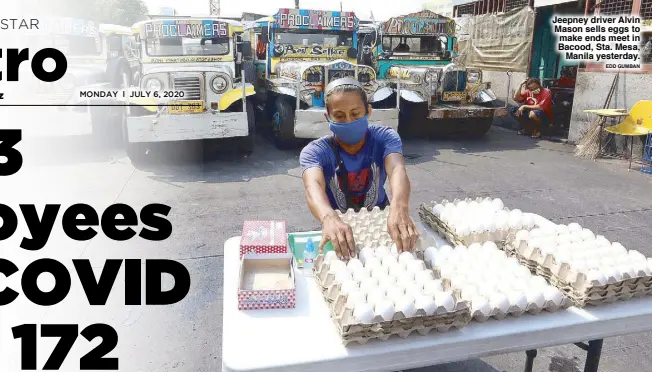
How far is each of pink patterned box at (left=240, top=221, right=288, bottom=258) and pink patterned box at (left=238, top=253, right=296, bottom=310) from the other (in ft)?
0.24

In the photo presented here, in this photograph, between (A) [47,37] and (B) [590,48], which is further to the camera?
(A) [47,37]

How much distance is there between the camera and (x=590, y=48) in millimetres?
9586

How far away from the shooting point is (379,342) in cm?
166

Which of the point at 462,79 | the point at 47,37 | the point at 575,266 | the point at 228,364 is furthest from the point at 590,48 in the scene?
the point at 47,37

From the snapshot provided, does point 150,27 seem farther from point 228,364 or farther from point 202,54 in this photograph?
point 228,364

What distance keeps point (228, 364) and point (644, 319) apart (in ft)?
5.15

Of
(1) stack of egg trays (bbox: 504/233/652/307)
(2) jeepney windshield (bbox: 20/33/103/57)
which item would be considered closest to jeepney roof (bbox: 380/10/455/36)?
(2) jeepney windshield (bbox: 20/33/103/57)

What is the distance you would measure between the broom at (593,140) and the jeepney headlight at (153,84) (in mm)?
7431

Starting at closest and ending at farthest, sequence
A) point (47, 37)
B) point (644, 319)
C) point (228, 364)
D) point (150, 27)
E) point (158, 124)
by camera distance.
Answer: point (228, 364)
point (644, 319)
point (158, 124)
point (150, 27)
point (47, 37)

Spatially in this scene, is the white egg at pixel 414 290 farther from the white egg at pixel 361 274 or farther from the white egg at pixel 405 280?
the white egg at pixel 361 274

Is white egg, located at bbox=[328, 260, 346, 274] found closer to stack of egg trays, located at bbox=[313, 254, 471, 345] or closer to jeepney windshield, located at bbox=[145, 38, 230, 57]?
stack of egg trays, located at bbox=[313, 254, 471, 345]

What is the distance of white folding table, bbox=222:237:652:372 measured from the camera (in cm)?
158

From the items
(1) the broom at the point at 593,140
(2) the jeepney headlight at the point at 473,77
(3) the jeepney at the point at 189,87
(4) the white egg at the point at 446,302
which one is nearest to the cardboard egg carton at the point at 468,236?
(4) the white egg at the point at 446,302

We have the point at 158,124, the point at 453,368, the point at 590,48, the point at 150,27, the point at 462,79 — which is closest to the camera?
the point at 453,368
